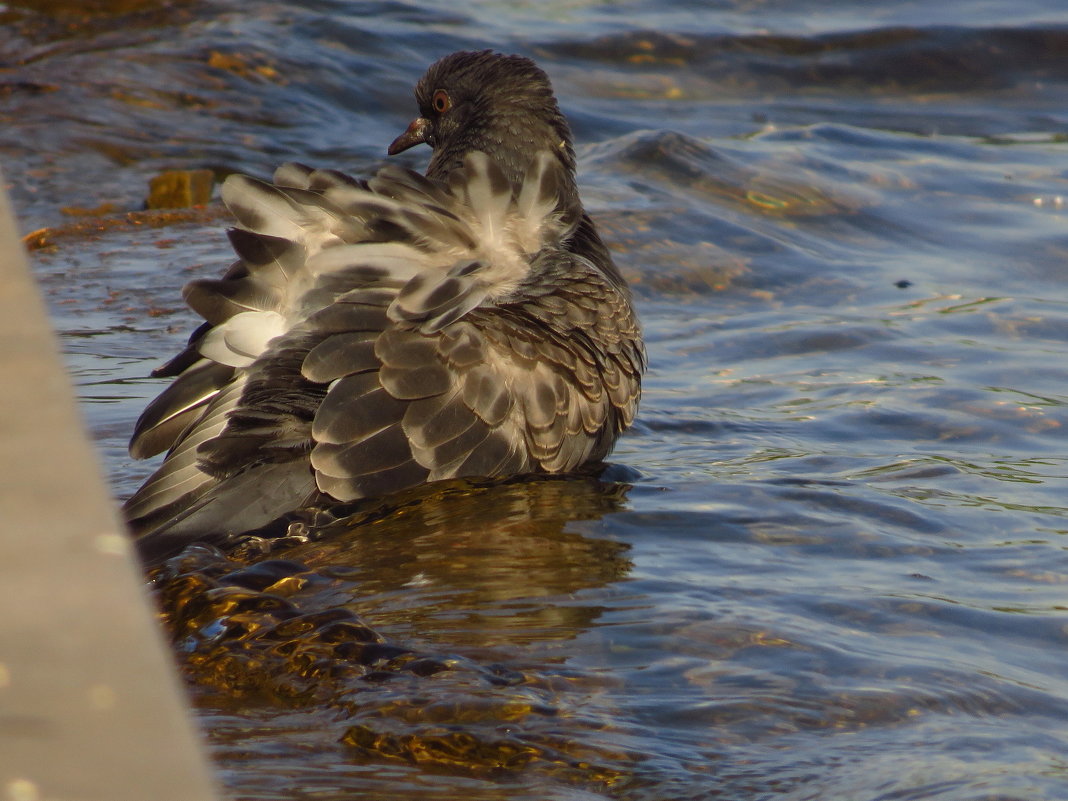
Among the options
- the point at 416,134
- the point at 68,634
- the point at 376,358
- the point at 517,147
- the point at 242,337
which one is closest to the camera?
the point at 68,634

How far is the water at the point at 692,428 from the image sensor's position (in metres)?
3.11

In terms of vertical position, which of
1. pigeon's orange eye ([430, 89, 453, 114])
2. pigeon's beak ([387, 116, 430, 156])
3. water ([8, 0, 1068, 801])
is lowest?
water ([8, 0, 1068, 801])

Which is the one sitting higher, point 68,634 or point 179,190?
point 68,634

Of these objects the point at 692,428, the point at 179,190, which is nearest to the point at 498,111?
the point at 692,428

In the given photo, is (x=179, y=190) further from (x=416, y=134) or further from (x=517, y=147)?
(x=517, y=147)

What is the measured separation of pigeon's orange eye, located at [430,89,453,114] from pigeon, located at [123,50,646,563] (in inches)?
32.5

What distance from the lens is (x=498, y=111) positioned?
549 cm

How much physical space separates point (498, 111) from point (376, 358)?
1.68 m

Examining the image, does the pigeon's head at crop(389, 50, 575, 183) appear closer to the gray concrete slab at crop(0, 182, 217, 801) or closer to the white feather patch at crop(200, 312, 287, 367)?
the white feather patch at crop(200, 312, 287, 367)

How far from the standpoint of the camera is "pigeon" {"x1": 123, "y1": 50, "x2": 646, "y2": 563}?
4.12 metres

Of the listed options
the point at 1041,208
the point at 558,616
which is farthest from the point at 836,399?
the point at 1041,208

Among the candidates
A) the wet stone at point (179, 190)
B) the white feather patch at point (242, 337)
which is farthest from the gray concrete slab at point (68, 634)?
the wet stone at point (179, 190)

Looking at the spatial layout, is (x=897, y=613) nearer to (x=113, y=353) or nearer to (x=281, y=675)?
(x=281, y=675)

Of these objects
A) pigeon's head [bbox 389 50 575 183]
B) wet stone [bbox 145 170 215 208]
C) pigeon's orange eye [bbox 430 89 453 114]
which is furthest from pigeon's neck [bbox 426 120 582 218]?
wet stone [bbox 145 170 215 208]
